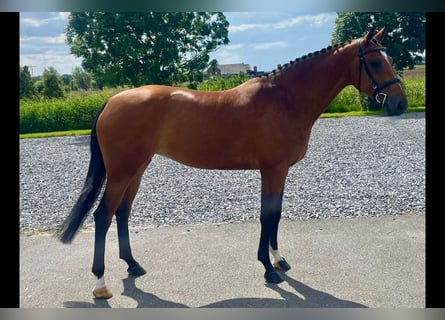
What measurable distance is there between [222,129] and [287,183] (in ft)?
11.2

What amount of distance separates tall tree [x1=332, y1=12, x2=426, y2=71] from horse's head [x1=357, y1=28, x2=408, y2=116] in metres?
1.87

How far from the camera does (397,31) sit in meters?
6.40

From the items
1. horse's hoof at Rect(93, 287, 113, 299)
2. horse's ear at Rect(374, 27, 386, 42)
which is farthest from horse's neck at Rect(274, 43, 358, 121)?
horse's hoof at Rect(93, 287, 113, 299)

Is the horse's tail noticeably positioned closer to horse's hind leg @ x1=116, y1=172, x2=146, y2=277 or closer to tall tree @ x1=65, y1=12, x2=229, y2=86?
horse's hind leg @ x1=116, y1=172, x2=146, y2=277

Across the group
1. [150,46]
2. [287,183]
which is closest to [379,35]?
[150,46]

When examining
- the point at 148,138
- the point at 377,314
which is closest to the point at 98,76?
the point at 148,138

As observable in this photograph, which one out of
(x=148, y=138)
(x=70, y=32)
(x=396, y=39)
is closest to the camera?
(x=148, y=138)

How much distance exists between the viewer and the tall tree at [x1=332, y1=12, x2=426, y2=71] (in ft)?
17.6

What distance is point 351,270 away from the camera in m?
3.95

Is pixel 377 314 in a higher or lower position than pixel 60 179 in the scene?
lower

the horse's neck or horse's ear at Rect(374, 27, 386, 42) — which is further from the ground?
horse's ear at Rect(374, 27, 386, 42)

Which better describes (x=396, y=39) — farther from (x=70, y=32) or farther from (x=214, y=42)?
(x=70, y=32)

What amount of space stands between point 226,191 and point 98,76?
2775mm
